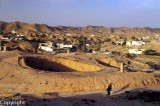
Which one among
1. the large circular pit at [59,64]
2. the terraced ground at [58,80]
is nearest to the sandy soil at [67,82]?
the terraced ground at [58,80]

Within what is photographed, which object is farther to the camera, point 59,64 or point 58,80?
point 59,64

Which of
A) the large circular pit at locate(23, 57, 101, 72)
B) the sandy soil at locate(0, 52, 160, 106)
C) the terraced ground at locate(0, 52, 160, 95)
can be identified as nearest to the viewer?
the sandy soil at locate(0, 52, 160, 106)

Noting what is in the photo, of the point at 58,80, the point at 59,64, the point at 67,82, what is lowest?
the point at 67,82

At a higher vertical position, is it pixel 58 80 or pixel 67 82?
pixel 58 80

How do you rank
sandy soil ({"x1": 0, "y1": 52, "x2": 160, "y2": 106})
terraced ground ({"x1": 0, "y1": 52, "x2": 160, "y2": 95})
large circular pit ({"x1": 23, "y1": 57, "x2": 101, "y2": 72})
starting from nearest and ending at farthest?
1. sandy soil ({"x1": 0, "y1": 52, "x2": 160, "y2": 106})
2. terraced ground ({"x1": 0, "y1": 52, "x2": 160, "y2": 95})
3. large circular pit ({"x1": 23, "y1": 57, "x2": 101, "y2": 72})

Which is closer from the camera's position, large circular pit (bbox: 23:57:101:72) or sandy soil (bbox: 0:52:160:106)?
sandy soil (bbox: 0:52:160:106)

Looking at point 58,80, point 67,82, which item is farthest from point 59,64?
point 67,82

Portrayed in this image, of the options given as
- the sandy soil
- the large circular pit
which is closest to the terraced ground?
the sandy soil

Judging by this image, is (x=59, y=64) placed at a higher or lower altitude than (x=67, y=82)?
higher

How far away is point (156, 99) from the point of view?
19078 millimetres

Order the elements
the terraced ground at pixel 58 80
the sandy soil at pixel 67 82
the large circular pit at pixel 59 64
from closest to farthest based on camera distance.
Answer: the sandy soil at pixel 67 82 < the terraced ground at pixel 58 80 < the large circular pit at pixel 59 64

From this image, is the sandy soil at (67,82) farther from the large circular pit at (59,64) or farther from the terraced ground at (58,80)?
the large circular pit at (59,64)

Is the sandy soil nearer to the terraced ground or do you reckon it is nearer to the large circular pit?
the terraced ground

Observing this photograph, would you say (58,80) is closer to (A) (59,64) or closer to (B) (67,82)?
(B) (67,82)
